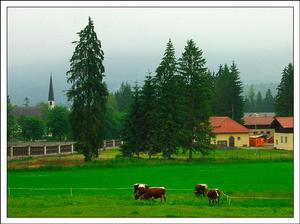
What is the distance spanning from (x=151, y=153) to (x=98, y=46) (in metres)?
4.53

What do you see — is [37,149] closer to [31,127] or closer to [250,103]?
[31,127]

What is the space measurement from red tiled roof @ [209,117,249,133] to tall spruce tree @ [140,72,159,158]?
2.21 m

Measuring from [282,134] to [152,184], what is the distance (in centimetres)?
417

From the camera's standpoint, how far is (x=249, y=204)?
13.6 meters

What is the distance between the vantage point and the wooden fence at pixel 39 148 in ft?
54.5

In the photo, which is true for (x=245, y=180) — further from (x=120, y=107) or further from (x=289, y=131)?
(x=120, y=107)

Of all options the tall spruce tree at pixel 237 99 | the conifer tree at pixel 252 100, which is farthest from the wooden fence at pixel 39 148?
the conifer tree at pixel 252 100

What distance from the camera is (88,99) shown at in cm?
2109

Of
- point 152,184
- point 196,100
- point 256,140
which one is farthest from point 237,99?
point 152,184

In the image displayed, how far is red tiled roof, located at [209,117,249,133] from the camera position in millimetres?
19634

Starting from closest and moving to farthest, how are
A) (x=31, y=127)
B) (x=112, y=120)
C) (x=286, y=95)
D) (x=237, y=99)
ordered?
(x=286, y=95)
(x=31, y=127)
(x=237, y=99)
(x=112, y=120)

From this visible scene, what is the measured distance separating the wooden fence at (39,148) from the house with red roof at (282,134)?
5397 millimetres

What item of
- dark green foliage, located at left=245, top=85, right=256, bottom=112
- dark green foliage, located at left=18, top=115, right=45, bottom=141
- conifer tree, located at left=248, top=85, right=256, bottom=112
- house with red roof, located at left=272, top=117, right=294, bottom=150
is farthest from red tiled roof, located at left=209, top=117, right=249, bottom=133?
dark green foliage, located at left=18, top=115, right=45, bottom=141

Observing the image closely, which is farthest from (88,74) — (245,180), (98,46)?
(245,180)
